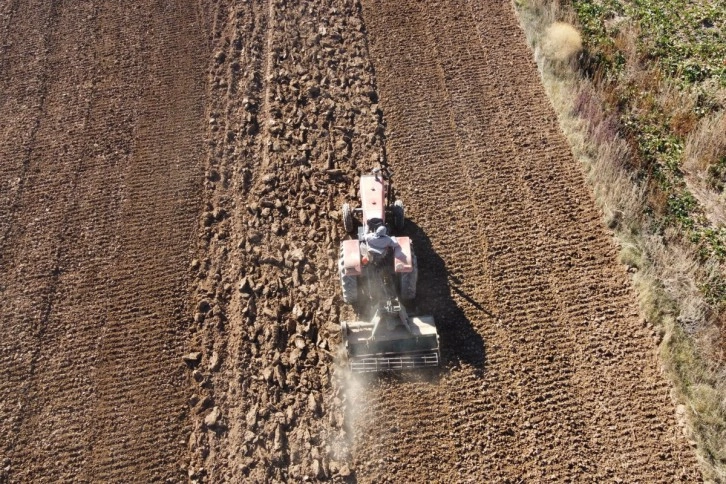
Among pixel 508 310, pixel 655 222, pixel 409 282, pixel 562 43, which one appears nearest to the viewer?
pixel 409 282

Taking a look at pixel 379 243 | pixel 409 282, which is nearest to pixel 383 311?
pixel 409 282

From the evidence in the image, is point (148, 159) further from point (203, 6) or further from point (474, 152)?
point (474, 152)

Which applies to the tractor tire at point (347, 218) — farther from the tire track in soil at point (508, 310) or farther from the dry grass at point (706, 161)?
the dry grass at point (706, 161)

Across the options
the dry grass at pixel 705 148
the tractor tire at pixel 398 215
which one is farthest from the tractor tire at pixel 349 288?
the dry grass at pixel 705 148

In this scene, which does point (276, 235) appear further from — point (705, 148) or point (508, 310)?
point (705, 148)

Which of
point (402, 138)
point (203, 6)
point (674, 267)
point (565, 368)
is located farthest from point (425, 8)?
point (565, 368)

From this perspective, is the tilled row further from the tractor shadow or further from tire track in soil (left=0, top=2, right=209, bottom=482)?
the tractor shadow
